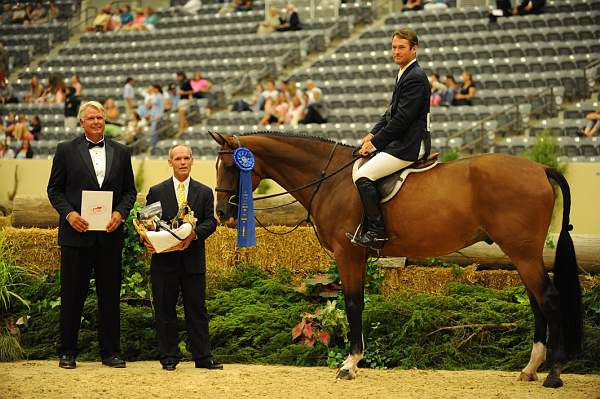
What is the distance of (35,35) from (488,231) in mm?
24518

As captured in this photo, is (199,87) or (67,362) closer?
(67,362)

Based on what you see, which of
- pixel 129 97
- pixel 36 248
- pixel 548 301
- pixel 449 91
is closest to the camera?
pixel 548 301

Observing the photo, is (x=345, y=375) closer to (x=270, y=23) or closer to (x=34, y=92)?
(x=270, y=23)

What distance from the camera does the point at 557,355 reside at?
26.7ft

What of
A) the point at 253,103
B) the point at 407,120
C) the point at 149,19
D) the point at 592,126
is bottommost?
the point at 253,103

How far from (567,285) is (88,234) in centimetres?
405

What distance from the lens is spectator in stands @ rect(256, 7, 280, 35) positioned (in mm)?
25906

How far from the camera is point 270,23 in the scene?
85.1ft

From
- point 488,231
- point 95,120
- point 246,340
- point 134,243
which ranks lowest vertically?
point 246,340

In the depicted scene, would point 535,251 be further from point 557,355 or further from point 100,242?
point 100,242

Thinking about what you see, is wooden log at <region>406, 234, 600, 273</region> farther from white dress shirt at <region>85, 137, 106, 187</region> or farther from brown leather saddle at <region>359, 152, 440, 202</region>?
white dress shirt at <region>85, 137, 106, 187</region>

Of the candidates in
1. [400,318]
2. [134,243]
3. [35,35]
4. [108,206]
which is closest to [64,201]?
[108,206]

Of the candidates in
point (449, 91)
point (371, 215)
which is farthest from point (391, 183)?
point (449, 91)

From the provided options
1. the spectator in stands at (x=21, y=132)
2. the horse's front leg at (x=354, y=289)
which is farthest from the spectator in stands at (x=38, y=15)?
the horse's front leg at (x=354, y=289)
